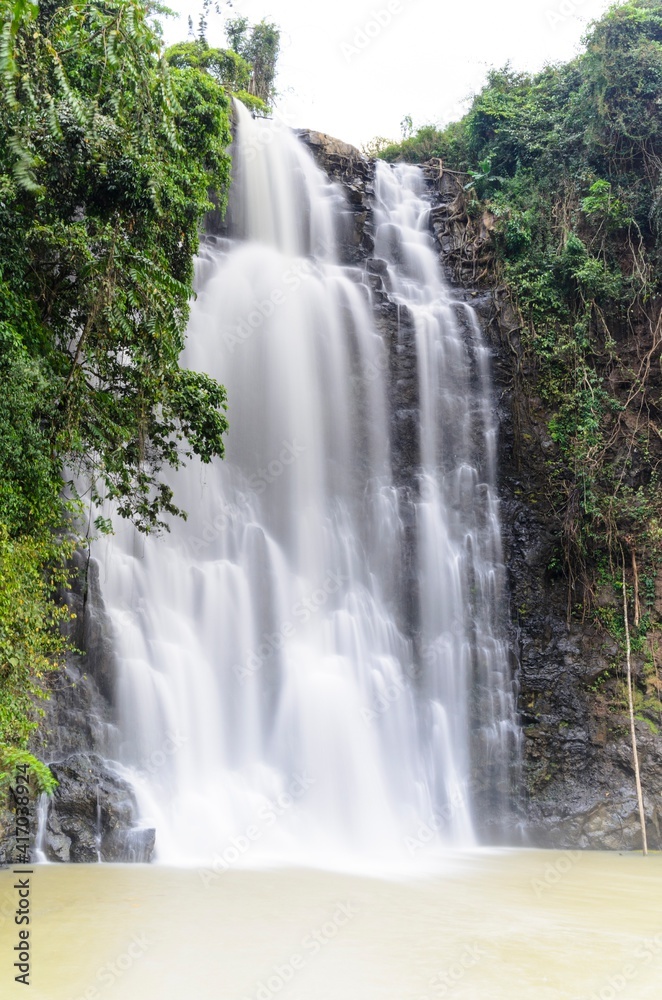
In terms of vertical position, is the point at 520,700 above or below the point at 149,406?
below

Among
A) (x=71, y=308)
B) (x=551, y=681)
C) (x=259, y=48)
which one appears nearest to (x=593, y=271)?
(x=551, y=681)

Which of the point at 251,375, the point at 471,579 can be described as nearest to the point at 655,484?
the point at 471,579

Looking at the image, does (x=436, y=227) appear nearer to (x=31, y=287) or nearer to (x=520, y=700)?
(x=520, y=700)

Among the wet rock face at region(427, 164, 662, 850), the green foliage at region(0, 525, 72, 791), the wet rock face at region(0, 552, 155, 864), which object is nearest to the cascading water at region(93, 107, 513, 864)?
the wet rock face at region(0, 552, 155, 864)

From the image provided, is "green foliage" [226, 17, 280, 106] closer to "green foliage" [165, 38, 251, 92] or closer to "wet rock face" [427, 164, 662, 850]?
"green foliage" [165, 38, 251, 92]

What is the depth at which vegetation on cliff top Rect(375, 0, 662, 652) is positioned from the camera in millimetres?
14516

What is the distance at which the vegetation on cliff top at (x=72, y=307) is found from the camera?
7.93 meters

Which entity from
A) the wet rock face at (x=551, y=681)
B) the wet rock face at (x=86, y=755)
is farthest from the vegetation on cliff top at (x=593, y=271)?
the wet rock face at (x=86, y=755)

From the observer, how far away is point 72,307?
9.27m

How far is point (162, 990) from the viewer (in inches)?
204

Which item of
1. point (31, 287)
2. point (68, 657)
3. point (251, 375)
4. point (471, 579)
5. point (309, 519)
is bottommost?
point (68, 657)

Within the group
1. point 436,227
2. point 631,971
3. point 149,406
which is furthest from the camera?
point 436,227

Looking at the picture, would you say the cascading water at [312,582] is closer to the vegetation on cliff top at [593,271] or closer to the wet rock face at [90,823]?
the wet rock face at [90,823]

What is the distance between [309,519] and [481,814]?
221 inches
